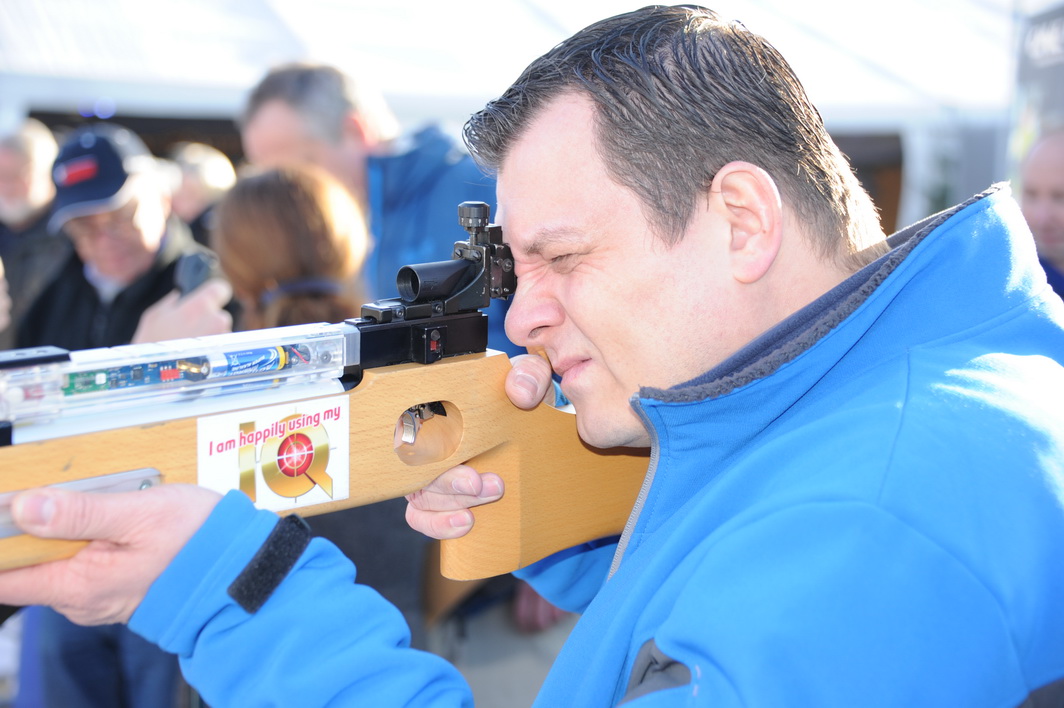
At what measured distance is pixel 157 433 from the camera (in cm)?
123

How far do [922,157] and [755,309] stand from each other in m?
8.99

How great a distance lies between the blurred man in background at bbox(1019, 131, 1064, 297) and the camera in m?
3.59

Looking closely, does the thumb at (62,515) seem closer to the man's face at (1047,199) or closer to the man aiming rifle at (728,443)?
the man aiming rifle at (728,443)

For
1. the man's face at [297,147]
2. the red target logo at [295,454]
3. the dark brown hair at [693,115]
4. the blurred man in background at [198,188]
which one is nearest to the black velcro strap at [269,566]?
the red target logo at [295,454]

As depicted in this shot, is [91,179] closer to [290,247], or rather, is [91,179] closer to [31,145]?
[290,247]

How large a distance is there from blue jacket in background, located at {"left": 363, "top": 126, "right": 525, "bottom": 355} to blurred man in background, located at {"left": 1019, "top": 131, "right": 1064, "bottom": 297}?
2.26 metres

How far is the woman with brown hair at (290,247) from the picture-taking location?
8.46 ft

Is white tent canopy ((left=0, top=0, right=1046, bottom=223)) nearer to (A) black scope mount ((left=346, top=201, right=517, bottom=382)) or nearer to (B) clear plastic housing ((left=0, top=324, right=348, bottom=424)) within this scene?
(A) black scope mount ((left=346, top=201, right=517, bottom=382))

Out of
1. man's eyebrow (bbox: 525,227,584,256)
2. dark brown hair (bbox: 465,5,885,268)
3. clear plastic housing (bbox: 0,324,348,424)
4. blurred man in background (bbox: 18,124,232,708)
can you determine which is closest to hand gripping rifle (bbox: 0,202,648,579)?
clear plastic housing (bbox: 0,324,348,424)

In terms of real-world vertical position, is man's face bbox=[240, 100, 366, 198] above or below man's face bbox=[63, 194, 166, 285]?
above

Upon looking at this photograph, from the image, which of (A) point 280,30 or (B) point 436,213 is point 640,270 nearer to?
(B) point 436,213

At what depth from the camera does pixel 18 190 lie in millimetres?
5793

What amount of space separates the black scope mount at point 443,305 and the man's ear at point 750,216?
447mm

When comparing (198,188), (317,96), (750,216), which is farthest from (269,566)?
(198,188)
